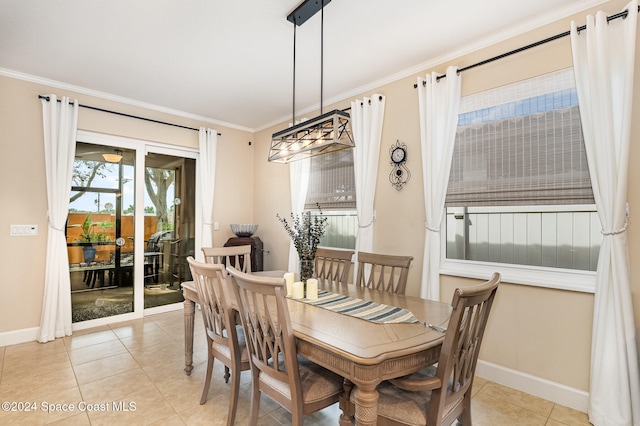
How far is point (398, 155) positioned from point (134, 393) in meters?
3.13

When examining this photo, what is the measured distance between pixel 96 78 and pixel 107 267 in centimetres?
226

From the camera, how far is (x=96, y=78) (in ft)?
11.5

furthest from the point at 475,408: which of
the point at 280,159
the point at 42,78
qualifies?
the point at 42,78

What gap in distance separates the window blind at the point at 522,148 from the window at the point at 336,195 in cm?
126

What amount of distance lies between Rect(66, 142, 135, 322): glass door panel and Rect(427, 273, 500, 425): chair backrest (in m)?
4.14

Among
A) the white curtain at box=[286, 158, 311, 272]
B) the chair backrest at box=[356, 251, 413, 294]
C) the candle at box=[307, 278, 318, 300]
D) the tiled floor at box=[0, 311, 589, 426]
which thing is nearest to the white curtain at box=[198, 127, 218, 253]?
the white curtain at box=[286, 158, 311, 272]

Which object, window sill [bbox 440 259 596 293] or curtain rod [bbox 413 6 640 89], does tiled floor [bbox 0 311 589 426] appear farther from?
curtain rod [bbox 413 6 640 89]

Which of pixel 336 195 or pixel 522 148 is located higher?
pixel 522 148

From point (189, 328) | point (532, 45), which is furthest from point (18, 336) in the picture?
point (532, 45)

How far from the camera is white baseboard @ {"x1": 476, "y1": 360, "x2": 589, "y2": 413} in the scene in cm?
228

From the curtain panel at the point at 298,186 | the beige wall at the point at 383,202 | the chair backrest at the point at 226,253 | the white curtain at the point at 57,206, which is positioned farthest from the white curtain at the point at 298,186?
the white curtain at the point at 57,206

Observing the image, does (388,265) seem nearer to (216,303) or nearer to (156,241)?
(216,303)

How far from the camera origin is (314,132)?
7.75ft

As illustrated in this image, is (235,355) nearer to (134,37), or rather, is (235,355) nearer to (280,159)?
(280,159)
